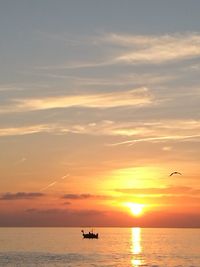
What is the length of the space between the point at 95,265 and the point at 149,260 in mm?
29344

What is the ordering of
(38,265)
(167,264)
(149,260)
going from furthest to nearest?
(149,260)
(167,264)
(38,265)

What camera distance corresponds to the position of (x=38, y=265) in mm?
152375

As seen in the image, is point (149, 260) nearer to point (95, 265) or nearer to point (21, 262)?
point (95, 265)

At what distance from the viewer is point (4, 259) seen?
559ft

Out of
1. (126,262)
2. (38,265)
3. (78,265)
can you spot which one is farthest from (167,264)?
(38,265)

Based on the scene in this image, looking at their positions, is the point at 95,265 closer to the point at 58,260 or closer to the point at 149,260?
the point at 58,260

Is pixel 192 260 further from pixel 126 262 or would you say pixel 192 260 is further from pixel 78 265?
pixel 78 265

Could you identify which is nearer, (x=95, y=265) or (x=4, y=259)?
(x=95, y=265)

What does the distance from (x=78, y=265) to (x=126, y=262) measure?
20.8 metres

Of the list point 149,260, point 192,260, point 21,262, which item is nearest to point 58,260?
point 21,262

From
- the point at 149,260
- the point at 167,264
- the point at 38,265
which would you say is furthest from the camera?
the point at 149,260

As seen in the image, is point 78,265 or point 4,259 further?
point 4,259

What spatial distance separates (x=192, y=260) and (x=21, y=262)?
56.9 metres

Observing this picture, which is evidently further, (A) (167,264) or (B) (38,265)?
(A) (167,264)
